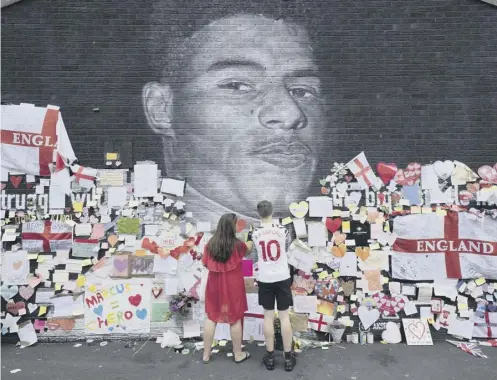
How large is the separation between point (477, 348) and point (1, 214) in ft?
20.5

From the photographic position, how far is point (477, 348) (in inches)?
184

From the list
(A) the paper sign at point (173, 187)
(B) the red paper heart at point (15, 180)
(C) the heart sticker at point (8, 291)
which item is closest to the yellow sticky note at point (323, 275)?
(A) the paper sign at point (173, 187)

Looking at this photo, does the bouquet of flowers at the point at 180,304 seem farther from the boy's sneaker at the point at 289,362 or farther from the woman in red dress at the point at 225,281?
the boy's sneaker at the point at 289,362

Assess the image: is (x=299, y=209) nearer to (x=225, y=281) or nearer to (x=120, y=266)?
(x=225, y=281)

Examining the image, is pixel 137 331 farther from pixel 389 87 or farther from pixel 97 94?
pixel 389 87

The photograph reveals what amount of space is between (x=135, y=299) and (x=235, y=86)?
309 centimetres

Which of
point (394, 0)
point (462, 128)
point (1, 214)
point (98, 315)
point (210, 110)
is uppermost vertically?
point (394, 0)

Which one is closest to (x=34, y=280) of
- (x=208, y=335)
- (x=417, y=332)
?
(x=208, y=335)

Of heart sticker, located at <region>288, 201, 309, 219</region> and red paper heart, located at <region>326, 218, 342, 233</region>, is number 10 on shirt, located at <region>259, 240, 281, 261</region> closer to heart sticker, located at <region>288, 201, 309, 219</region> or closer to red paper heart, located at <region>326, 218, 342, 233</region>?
heart sticker, located at <region>288, 201, 309, 219</region>

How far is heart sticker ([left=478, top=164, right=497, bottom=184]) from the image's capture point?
4957 mm

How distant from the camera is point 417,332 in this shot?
488 cm

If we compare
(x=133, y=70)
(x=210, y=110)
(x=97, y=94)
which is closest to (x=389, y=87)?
(x=210, y=110)

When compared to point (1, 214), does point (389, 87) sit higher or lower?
higher

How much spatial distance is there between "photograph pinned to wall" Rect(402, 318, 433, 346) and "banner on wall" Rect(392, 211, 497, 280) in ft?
1.85
